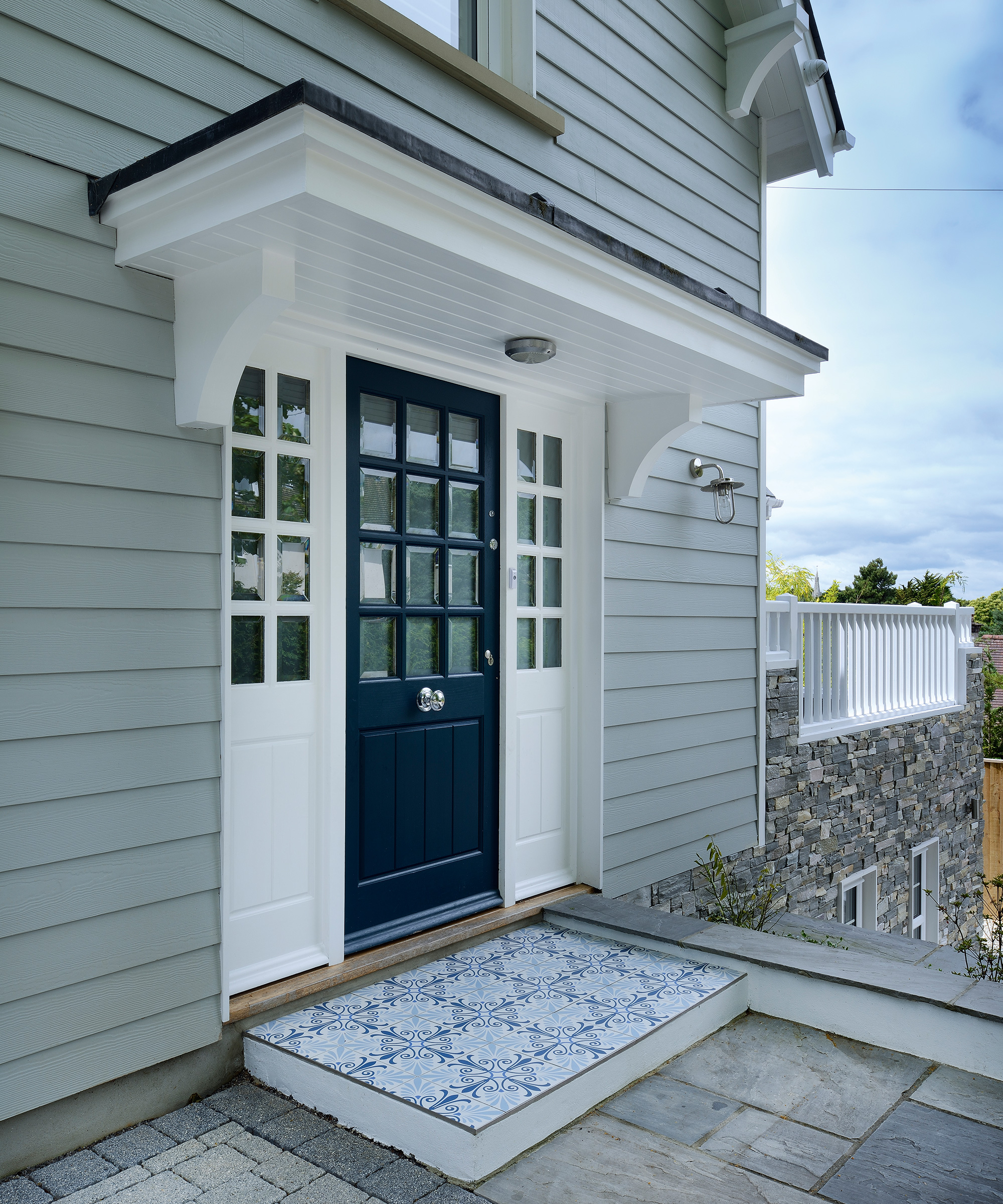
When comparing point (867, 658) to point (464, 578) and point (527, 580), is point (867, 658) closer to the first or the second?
point (527, 580)

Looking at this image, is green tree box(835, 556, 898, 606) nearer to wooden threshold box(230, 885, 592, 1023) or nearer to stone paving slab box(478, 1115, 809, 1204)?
wooden threshold box(230, 885, 592, 1023)

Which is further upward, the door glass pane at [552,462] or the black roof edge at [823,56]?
the black roof edge at [823,56]

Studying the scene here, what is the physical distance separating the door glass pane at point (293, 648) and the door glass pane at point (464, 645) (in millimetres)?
661

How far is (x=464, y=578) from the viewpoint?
343 centimetres

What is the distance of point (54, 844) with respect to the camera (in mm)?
2088

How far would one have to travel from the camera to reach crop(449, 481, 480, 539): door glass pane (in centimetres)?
338

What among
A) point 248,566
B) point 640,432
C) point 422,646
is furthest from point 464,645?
point 640,432

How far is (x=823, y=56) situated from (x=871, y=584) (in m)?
22.3

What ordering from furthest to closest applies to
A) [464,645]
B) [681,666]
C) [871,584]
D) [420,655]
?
[871,584]
[681,666]
[464,645]
[420,655]

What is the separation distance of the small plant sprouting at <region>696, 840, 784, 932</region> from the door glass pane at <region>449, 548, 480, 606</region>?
6.31 feet

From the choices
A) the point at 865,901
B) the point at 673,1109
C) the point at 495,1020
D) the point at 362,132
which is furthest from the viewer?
the point at 865,901

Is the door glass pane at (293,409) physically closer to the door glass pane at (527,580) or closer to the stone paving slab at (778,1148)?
the door glass pane at (527,580)

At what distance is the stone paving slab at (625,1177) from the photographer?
197cm

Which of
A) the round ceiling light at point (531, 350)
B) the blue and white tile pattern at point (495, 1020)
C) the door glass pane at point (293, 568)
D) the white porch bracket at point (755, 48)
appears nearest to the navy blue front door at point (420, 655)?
the door glass pane at point (293, 568)
